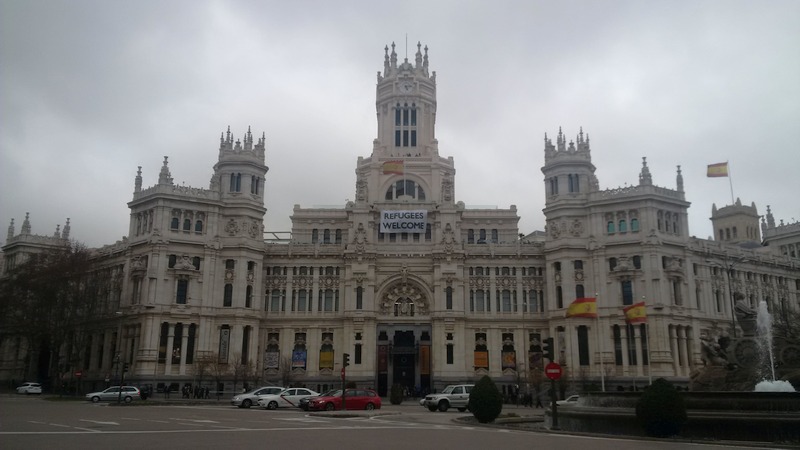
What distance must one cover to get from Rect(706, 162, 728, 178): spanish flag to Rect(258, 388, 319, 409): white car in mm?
50007

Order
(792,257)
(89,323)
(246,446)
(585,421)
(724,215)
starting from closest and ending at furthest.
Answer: (246,446) → (585,421) → (89,323) → (792,257) → (724,215)

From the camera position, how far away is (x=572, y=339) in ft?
252

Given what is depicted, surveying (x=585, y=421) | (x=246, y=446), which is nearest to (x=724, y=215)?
(x=585, y=421)

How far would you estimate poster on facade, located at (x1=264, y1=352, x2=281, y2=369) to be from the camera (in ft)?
268

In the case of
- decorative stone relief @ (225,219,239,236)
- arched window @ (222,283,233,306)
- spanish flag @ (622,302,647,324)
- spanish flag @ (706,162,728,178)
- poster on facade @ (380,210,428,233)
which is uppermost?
spanish flag @ (706,162,728,178)

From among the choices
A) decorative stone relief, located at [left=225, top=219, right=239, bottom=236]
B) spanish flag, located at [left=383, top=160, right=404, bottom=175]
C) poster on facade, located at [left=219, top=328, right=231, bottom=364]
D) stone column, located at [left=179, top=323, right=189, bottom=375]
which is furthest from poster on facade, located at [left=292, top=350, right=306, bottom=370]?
spanish flag, located at [left=383, top=160, right=404, bottom=175]

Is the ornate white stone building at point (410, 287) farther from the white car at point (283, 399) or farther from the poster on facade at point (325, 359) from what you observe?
the white car at point (283, 399)

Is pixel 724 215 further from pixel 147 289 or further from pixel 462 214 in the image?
pixel 147 289

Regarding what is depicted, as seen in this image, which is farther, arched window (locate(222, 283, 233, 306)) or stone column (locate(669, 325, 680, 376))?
arched window (locate(222, 283, 233, 306))

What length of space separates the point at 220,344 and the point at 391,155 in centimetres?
3431

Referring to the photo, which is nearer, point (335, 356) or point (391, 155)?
point (335, 356)

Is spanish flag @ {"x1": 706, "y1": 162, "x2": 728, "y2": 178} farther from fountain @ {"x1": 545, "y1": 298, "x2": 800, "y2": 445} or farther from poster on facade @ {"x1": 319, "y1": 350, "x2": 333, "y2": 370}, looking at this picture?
poster on facade @ {"x1": 319, "y1": 350, "x2": 333, "y2": 370}

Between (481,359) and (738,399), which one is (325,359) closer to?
(481,359)

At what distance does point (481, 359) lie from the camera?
268ft
